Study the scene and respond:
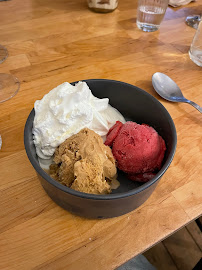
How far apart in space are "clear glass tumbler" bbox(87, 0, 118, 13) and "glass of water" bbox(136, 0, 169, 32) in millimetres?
107

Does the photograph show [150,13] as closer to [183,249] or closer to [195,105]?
[195,105]

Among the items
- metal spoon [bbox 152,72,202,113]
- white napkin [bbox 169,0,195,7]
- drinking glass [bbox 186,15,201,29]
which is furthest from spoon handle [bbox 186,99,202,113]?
white napkin [bbox 169,0,195,7]

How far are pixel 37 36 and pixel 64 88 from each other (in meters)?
0.43

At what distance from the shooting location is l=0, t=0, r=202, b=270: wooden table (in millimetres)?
391

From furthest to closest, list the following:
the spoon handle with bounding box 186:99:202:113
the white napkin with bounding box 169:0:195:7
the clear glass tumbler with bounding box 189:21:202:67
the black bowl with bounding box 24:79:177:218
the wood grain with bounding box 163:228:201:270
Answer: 1. the white napkin with bounding box 169:0:195:7
2. the wood grain with bounding box 163:228:201:270
3. the clear glass tumbler with bounding box 189:21:202:67
4. the spoon handle with bounding box 186:99:202:113
5. the black bowl with bounding box 24:79:177:218

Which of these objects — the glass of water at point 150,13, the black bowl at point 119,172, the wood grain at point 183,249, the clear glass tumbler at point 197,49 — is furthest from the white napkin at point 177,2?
the wood grain at point 183,249

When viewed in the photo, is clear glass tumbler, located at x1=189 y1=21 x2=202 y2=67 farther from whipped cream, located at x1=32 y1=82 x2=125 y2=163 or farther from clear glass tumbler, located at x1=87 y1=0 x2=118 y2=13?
whipped cream, located at x1=32 y1=82 x2=125 y2=163

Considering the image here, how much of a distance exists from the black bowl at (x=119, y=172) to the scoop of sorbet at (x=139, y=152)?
16 millimetres

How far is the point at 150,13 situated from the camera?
825 millimetres

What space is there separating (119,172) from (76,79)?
306 millimetres

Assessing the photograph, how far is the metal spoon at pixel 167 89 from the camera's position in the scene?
0.62 metres

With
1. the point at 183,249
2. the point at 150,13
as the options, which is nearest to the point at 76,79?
the point at 150,13

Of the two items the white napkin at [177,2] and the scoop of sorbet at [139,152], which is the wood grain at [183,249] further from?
the white napkin at [177,2]

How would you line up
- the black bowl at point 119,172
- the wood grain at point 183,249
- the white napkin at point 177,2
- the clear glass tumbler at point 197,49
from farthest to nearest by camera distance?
the white napkin at point 177,2, the wood grain at point 183,249, the clear glass tumbler at point 197,49, the black bowl at point 119,172
